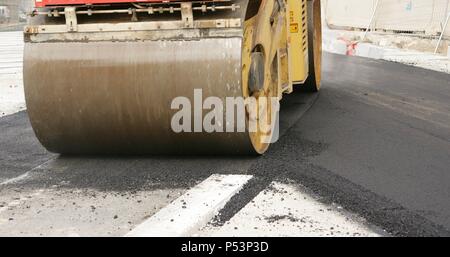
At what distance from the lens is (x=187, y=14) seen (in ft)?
13.8

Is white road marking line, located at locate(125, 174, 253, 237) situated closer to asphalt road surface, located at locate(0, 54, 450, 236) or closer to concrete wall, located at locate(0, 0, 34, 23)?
asphalt road surface, located at locate(0, 54, 450, 236)

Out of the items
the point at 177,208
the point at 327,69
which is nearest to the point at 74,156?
the point at 177,208

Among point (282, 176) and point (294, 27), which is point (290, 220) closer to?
point (282, 176)

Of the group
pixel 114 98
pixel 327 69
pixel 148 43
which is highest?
pixel 148 43

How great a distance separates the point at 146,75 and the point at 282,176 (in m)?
1.25

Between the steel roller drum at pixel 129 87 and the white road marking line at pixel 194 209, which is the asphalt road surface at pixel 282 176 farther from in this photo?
the steel roller drum at pixel 129 87

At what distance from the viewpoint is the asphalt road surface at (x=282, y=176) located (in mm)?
3498

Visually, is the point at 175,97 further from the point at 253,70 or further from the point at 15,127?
the point at 15,127

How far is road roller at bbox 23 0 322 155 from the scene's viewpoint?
4.19 meters

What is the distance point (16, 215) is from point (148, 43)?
1.53 m

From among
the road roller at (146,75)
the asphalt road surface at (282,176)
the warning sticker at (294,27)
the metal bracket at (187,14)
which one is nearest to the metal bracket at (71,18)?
the road roller at (146,75)

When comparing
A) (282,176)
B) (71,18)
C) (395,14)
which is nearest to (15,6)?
(395,14)

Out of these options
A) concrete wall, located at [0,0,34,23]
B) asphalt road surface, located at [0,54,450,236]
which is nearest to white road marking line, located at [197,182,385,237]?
asphalt road surface, located at [0,54,450,236]
